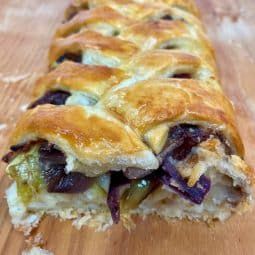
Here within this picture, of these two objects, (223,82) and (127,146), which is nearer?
(127,146)

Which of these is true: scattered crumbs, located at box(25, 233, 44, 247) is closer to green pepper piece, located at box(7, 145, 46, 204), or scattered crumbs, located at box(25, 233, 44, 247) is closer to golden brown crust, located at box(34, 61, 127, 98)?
green pepper piece, located at box(7, 145, 46, 204)

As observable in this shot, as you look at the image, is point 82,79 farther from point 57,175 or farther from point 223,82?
point 223,82

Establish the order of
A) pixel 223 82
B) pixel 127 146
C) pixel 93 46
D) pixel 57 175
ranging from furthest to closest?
pixel 223 82 → pixel 93 46 → pixel 57 175 → pixel 127 146

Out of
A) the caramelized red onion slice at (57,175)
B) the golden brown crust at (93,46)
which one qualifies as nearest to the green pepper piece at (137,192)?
the caramelized red onion slice at (57,175)

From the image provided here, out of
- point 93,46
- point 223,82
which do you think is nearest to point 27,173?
point 93,46

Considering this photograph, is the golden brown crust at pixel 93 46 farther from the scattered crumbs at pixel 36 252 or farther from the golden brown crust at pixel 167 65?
the scattered crumbs at pixel 36 252

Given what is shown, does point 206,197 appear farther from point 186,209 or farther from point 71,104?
point 71,104

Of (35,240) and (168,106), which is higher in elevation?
(168,106)
